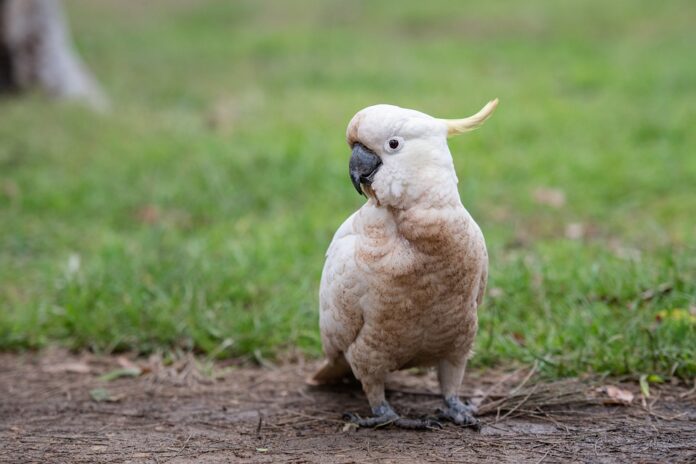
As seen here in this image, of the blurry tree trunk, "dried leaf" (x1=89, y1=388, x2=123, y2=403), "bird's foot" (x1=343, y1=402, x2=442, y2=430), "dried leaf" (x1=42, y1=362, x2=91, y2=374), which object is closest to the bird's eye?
"bird's foot" (x1=343, y1=402, x2=442, y2=430)

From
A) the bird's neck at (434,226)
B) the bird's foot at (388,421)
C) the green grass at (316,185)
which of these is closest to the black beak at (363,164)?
the bird's neck at (434,226)

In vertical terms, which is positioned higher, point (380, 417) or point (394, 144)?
point (394, 144)

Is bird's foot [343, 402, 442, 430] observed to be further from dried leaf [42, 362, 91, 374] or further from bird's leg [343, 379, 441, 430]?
dried leaf [42, 362, 91, 374]

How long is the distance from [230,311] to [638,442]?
203cm

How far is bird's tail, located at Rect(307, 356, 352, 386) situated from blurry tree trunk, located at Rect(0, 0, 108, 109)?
5.46 meters

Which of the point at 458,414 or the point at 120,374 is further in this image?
the point at 120,374

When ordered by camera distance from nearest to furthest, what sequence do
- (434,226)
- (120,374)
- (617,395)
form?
(434,226)
(617,395)
(120,374)

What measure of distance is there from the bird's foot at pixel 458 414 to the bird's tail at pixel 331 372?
0.41 metres

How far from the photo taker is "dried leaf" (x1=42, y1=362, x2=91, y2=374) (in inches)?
149

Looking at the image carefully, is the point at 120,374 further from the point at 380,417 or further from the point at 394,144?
the point at 394,144

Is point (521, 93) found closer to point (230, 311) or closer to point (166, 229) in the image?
point (166, 229)

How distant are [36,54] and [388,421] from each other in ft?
21.8

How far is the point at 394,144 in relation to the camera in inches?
104

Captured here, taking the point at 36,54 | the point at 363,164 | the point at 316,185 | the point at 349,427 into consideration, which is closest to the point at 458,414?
the point at 349,427
